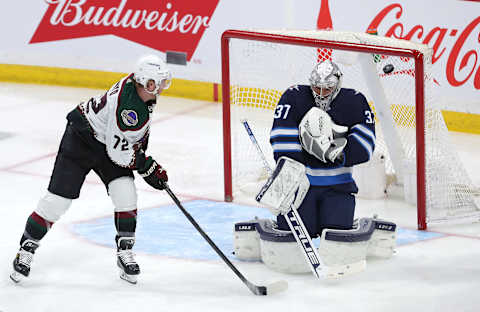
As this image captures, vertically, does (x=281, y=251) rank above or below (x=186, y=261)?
above

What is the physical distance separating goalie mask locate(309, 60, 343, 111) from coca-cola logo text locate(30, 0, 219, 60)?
3.45 metres

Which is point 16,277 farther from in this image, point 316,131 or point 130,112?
point 316,131

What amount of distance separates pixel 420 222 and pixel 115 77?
4077mm

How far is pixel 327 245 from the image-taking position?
4.57m

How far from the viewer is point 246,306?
4.29 meters

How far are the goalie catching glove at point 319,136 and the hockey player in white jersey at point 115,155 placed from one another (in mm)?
644

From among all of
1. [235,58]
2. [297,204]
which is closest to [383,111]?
[235,58]

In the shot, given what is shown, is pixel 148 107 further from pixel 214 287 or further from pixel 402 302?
pixel 402 302

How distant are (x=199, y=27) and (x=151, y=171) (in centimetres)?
365

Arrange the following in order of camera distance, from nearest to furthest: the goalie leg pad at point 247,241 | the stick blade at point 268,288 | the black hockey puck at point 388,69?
the stick blade at point 268,288
the goalie leg pad at point 247,241
the black hockey puck at point 388,69

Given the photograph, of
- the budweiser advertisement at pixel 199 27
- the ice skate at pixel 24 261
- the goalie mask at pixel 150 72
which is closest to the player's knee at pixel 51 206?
the ice skate at pixel 24 261

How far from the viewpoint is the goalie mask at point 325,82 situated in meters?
4.54

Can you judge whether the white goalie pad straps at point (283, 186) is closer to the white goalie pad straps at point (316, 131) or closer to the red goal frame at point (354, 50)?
the white goalie pad straps at point (316, 131)

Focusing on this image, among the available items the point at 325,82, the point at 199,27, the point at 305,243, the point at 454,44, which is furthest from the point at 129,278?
the point at 199,27
